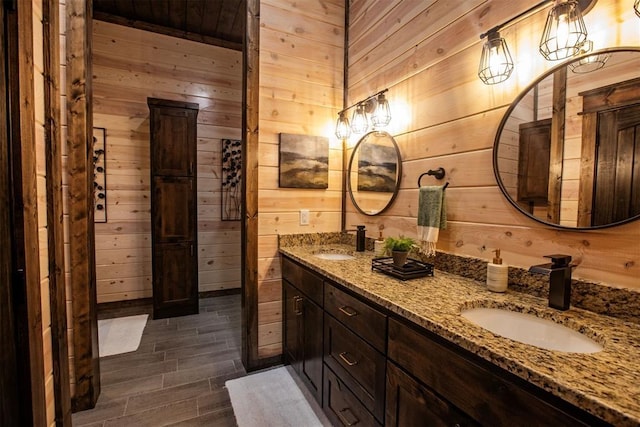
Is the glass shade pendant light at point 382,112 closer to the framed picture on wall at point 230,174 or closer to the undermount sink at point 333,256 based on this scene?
the undermount sink at point 333,256

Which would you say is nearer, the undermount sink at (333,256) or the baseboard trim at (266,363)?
the undermount sink at (333,256)

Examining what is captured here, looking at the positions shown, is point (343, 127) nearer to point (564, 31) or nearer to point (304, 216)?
point (304, 216)

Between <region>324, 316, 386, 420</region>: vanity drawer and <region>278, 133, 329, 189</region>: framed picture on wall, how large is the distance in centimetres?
112

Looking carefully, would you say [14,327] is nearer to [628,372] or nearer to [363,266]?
[363,266]

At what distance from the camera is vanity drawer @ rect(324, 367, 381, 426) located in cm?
134

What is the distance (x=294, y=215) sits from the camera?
2.38m

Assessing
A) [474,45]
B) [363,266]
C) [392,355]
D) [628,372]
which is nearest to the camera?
[628,372]

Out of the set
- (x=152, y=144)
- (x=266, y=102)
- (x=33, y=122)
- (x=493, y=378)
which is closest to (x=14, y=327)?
(x=33, y=122)

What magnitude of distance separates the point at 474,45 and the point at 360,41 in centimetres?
115

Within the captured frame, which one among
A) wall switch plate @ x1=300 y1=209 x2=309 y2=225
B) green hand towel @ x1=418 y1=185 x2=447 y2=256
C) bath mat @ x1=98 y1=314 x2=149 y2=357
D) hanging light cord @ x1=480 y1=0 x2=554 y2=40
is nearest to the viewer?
hanging light cord @ x1=480 y1=0 x2=554 y2=40

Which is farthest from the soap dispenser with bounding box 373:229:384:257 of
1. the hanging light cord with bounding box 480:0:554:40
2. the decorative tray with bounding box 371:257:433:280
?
the hanging light cord with bounding box 480:0:554:40

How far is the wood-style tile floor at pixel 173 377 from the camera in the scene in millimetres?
1779

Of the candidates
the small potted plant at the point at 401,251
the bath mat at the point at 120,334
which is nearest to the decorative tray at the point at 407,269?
the small potted plant at the point at 401,251

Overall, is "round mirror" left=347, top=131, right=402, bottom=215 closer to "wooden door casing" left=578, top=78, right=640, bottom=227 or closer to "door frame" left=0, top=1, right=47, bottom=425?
"wooden door casing" left=578, top=78, right=640, bottom=227
